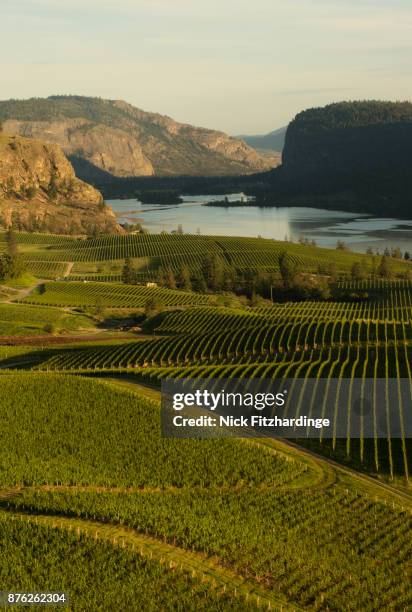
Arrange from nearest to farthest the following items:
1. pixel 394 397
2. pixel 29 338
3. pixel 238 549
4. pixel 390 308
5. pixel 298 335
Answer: pixel 238 549 < pixel 394 397 < pixel 298 335 < pixel 29 338 < pixel 390 308

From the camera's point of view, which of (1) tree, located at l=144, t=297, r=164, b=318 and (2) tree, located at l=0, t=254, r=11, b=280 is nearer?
(1) tree, located at l=144, t=297, r=164, b=318

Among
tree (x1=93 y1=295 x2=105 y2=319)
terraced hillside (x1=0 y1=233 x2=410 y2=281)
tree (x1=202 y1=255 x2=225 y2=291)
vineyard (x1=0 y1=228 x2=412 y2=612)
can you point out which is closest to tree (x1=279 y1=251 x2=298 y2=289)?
tree (x1=202 y1=255 x2=225 y2=291)

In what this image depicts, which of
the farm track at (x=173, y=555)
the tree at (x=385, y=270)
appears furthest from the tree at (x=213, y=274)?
the farm track at (x=173, y=555)

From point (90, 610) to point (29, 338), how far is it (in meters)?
58.0

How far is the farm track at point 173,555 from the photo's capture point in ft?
85.7

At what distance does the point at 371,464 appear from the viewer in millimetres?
39188

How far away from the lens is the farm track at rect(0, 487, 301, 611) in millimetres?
26125

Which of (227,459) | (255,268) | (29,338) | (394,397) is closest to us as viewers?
(227,459)

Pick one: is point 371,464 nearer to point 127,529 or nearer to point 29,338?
point 127,529

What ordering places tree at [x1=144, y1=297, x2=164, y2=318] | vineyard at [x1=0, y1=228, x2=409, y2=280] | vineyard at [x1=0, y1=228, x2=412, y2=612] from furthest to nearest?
1. vineyard at [x1=0, y1=228, x2=409, y2=280]
2. tree at [x1=144, y1=297, x2=164, y2=318]
3. vineyard at [x1=0, y1=228, x2=412, y2=612]

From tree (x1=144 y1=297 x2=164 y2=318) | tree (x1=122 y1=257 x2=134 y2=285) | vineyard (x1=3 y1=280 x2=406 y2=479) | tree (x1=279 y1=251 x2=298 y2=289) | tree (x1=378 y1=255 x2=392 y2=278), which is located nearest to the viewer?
vineyard (x1=3 y1=280 x2=406 y2=479)

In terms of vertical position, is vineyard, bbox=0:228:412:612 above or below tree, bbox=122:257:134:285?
above

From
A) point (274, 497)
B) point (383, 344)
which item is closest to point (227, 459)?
point (274, 497)

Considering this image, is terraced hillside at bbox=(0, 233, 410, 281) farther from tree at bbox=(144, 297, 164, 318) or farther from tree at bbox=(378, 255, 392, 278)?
tree at bbox=(144, 297, 164, 318)
